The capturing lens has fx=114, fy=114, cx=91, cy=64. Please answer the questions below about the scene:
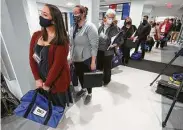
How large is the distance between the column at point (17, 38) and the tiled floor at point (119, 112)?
645 millimetres

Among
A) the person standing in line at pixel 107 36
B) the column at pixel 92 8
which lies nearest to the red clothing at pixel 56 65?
the person standing in line at pixel 107 36

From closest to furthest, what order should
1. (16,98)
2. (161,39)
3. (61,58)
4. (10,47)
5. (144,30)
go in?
(61,58), (10,47), (16,98), (144,30), (161,39)

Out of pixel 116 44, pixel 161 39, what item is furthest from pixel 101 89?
pixel 161 39

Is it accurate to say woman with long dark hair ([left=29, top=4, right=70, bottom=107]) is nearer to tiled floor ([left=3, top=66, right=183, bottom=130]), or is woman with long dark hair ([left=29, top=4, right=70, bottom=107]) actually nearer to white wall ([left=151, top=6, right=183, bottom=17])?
tiled floor ([left=3, top=66, right=183, bottom=130])

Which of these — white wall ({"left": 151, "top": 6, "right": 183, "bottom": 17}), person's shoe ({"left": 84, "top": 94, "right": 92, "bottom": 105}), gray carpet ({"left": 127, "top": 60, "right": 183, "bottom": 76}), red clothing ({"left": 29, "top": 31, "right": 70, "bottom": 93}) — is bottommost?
gray carpet ({"left": 127, "top": 60, "right": 183, "bottom": 76})

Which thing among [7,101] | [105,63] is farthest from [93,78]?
[7,101]

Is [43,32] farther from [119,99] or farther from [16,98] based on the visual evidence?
[119,99]

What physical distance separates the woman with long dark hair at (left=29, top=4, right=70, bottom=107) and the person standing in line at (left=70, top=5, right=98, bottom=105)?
46 centimetres

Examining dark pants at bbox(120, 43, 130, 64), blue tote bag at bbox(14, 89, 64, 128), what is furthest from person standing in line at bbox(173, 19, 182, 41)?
blue tote bag at bbox(14, 89, 64, 128)

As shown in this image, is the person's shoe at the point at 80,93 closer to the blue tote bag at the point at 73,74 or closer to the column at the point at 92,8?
the blue tote bag at the point at 73,74

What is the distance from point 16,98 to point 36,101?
2.74 ft

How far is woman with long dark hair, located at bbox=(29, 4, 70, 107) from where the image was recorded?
41.1 inches

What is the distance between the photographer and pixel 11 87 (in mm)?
1769

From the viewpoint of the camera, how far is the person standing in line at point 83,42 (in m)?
1.52
